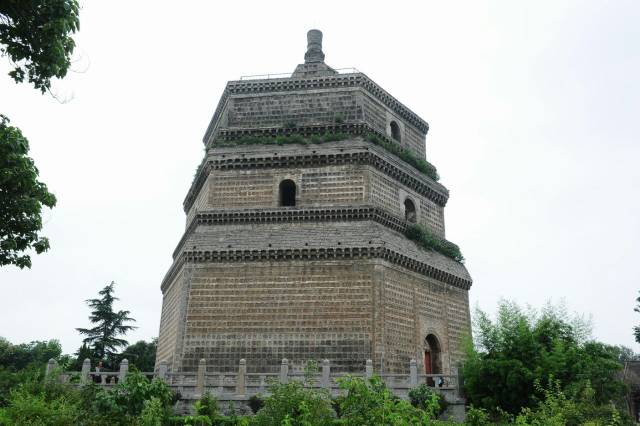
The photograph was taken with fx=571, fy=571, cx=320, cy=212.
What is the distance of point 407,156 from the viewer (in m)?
24.9

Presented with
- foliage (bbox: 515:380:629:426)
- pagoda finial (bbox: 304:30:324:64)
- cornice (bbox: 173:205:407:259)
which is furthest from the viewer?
pagoda finial (bbox: 304:30:324:64)

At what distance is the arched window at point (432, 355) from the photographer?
21.5 meters

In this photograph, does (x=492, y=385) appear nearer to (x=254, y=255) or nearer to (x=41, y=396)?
(x=254, y=255)

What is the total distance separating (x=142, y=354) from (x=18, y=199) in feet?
123

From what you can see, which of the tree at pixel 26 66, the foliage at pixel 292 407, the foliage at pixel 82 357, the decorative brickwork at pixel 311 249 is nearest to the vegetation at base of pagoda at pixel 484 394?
the foliage at pixel 292 407

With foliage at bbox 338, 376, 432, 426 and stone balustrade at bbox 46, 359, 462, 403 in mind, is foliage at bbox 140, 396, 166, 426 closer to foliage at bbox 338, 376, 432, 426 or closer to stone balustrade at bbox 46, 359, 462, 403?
foliage at bbox 338, 376, 432, 426

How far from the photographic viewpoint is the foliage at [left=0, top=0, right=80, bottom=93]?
8.73m

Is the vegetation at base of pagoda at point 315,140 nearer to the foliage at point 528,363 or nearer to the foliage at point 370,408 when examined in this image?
the foliage at point 528,363

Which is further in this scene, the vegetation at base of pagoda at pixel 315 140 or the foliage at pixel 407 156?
the foliage at pixel 407 156

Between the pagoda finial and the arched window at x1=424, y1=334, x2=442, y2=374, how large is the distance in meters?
13.8

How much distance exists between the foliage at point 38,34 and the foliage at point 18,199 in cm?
96

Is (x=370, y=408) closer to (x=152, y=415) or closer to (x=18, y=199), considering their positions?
(x=152, y=415)

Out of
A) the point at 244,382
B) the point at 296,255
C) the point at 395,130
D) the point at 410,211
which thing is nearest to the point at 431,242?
the point at 410,211

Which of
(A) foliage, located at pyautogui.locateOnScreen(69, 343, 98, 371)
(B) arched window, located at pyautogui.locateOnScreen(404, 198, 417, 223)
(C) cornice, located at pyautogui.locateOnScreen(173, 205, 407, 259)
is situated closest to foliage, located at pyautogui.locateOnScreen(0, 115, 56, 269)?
(C) cornice, located at pyautogui.locateOnScreen(173, 205, 407, 259)
